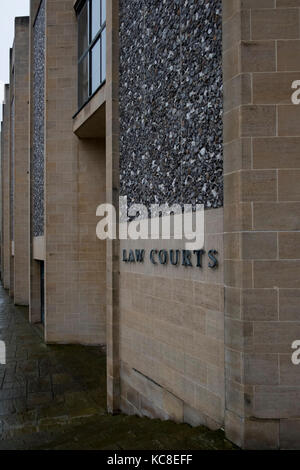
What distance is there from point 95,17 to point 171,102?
253 inches

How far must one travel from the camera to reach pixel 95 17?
34.4 feet

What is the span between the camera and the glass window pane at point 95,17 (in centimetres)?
1027

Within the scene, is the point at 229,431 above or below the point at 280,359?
below

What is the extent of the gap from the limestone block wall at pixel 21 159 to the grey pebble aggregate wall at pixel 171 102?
1459 cm

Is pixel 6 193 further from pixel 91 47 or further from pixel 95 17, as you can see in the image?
pixel 95 17

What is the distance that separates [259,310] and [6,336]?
10690 millimetres

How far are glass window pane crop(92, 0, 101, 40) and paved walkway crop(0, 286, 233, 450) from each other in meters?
8.00

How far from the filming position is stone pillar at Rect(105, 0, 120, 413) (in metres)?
6.99

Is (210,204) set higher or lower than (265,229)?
higher

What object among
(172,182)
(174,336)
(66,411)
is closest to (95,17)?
(172,182)

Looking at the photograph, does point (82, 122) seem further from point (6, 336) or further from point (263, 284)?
point (263, 284)

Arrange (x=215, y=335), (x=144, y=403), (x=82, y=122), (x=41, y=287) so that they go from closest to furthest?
(x=215, y=335) < (x=144, y=403) < (x=82, y=122) < (x=41, y=287)
